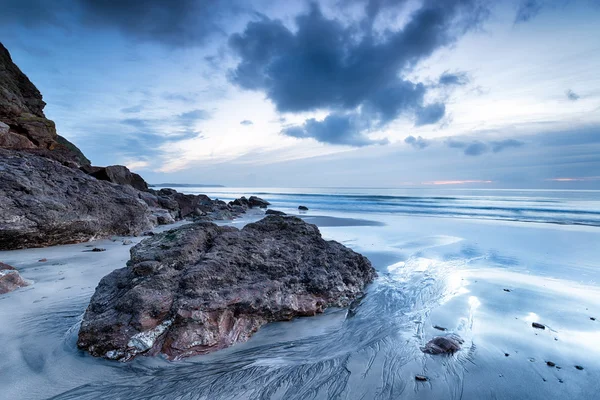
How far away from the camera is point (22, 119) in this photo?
13266mm

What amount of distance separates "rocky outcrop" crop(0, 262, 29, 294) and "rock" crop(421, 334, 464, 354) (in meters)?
5.40

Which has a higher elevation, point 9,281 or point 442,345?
point 9,281

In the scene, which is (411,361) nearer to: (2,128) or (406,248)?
(406,248)

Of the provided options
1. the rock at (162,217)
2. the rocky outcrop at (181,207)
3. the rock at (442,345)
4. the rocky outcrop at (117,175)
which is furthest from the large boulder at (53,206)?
the rock at (442,345)

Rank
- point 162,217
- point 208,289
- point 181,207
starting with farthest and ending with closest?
point 181,207 < point 162,217 < point 208,289

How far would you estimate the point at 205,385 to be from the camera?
8.54ft

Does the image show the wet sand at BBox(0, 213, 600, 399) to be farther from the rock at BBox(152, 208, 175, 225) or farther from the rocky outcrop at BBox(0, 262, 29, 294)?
the rock at BBox(152, 208, 175, 225)

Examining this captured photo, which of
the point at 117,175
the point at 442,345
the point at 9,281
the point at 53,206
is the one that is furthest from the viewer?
the point at 117,175

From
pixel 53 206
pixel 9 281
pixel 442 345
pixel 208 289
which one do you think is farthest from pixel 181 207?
pixel 442 345

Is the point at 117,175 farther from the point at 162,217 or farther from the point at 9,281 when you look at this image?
the point at 9,281

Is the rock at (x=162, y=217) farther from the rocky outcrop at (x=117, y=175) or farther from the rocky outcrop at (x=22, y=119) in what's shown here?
the rocky outcrop at (x=22, y=119)

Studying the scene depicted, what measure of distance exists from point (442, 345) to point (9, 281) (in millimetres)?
5682

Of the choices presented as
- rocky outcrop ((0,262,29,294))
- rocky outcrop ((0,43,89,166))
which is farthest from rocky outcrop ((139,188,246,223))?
rocky outcrop ((0,262,29,294))

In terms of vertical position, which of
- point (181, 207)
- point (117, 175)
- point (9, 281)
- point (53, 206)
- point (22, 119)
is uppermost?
point (22, 119)
